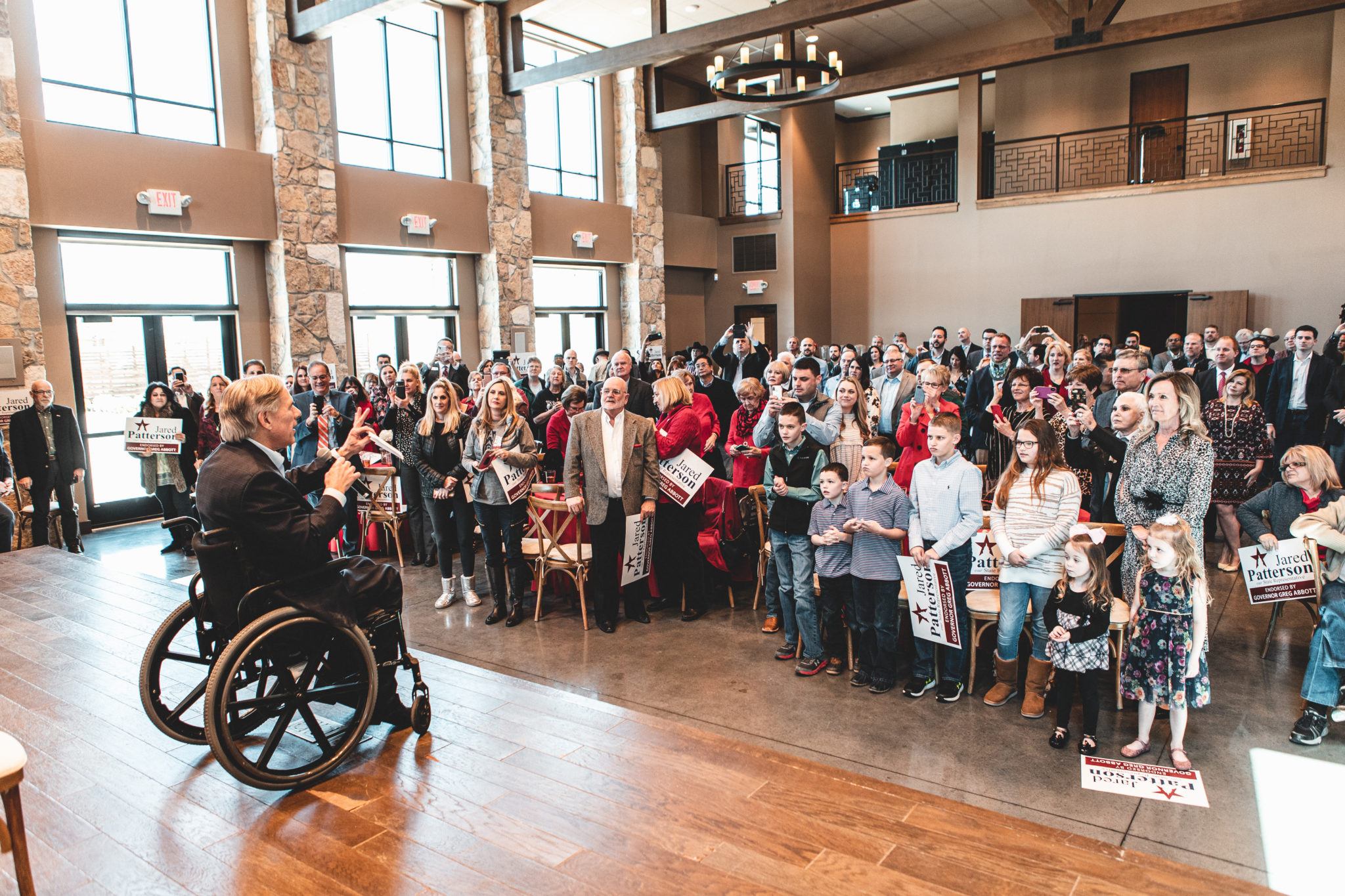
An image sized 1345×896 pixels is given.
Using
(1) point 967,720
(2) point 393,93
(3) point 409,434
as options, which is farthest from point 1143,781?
(2) point 393,93

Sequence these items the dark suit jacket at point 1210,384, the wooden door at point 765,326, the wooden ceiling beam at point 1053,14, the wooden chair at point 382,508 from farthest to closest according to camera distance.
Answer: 1. the wooden door at point 765,326
2. the wooden ceiling beam at point 1053,14
3. the dark suit jacket at point 1210,384
4. the wooden chair at point 382,508

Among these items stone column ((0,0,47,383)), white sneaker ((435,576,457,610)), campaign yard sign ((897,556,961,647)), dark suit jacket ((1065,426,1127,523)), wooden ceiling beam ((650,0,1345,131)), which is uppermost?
wooden ceiling beam ((650,0,1345,131))

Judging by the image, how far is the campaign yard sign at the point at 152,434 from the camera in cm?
701

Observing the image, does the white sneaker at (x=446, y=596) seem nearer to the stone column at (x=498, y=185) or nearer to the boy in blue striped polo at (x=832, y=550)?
the boy in blue striped polo at (x=832, y=550)

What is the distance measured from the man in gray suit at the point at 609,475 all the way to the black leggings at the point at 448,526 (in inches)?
39.9

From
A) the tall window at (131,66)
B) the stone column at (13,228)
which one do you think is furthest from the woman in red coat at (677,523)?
the tall window at (131,66)

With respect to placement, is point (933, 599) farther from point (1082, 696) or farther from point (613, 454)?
point (613, 454)

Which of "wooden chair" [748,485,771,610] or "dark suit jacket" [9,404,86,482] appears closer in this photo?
"wooden chair" [748,485,771,610]

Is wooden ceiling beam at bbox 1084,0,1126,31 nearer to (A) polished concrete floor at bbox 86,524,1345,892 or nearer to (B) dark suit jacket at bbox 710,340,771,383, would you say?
(B) dark suit jacket at bbox 710,340,771,383

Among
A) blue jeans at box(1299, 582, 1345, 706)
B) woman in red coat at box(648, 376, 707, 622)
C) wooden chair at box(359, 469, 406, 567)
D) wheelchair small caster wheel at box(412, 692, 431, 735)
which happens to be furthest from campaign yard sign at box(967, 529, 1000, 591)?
wooden chair at box(359, 469, 406, 567)

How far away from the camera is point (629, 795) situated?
2.77 meters

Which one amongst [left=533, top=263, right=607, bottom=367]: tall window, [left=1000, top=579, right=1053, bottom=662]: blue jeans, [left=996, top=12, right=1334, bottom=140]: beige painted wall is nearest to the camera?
[left=1000, top=579, right=1053, bottom=662]: blue jeans

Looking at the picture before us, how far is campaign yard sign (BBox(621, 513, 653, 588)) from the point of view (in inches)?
199

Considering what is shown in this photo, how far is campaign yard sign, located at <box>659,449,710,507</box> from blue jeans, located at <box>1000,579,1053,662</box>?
188 cm
